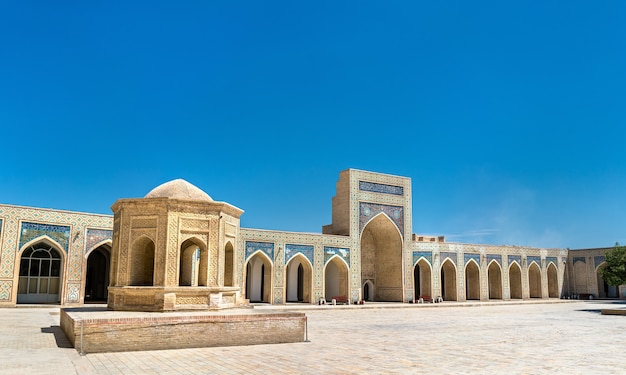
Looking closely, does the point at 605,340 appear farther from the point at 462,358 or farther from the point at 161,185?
the point at 161,185

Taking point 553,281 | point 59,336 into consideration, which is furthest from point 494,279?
point 59,336

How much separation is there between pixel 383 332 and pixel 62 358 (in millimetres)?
7017

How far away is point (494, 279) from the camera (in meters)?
33.2

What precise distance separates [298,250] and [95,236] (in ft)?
28.2

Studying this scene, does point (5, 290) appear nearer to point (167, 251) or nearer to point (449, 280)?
point (167, 251)

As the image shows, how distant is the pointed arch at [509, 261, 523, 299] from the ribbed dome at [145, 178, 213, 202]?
25881 millimetres

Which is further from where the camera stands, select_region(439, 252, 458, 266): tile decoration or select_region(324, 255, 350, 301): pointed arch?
select_region(439, 252, 458, 266): tile decoration

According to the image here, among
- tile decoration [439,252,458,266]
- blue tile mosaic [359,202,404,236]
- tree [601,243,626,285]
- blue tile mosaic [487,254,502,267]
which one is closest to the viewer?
tree [601,243,626,285]

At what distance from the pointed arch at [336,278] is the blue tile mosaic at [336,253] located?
141mm

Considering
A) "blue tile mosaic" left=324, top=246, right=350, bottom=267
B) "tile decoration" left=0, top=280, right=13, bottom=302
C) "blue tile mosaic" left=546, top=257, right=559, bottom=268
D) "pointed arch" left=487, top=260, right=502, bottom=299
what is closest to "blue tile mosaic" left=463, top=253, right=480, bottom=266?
"pointed arch" left=487, top=260, right=502, bottom=299

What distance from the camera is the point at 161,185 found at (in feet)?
40.0

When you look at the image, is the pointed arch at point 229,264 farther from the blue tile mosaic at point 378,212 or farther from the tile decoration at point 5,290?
the blue tile mosaic at point 378,212

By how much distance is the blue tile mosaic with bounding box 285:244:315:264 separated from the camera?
2384 centimetres

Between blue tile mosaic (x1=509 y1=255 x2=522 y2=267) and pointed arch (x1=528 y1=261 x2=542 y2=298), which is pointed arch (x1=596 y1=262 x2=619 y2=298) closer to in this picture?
pointed arch (x1=528 y1=261 x2=542 y2=298)
